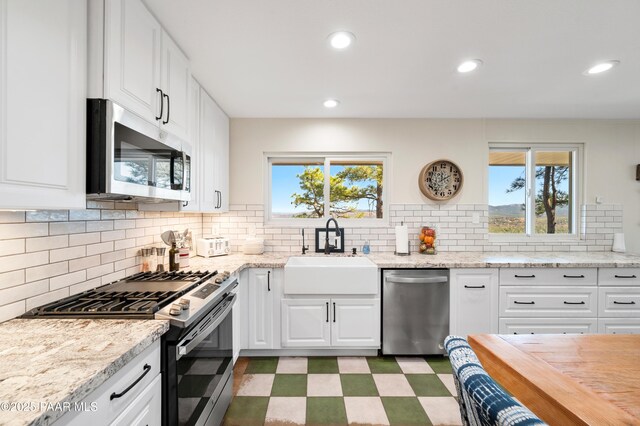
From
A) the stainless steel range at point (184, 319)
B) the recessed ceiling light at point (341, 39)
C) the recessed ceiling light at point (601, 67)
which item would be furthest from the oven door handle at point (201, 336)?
the recessed ceiling light at point (601, 67)

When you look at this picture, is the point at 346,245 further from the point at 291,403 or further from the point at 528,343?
the point at 528,343

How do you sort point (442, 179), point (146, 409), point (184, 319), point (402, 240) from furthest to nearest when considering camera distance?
point (442, 179) → point (402, 240) → point (184, 319) → point (146, 409)

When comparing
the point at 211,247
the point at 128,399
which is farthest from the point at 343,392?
the point at 211,247

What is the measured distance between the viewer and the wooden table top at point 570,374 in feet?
2.46

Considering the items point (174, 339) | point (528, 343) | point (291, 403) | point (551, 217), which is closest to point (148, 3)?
point (174, 339)

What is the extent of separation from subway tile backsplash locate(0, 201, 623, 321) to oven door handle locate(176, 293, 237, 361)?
0.66 m

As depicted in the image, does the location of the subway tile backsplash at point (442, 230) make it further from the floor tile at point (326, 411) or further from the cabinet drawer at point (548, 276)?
the floor tile at point (326, 411)

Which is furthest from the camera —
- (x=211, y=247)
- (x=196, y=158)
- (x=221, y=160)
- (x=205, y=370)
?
(x=221, y=160)

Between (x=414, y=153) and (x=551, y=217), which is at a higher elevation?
(x=414, y=153)

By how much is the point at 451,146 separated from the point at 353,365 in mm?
2460

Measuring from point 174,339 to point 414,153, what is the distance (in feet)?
9.29

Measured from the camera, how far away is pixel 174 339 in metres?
1.13

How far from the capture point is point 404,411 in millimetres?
1832

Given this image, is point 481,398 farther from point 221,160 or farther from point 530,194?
point 530,194
